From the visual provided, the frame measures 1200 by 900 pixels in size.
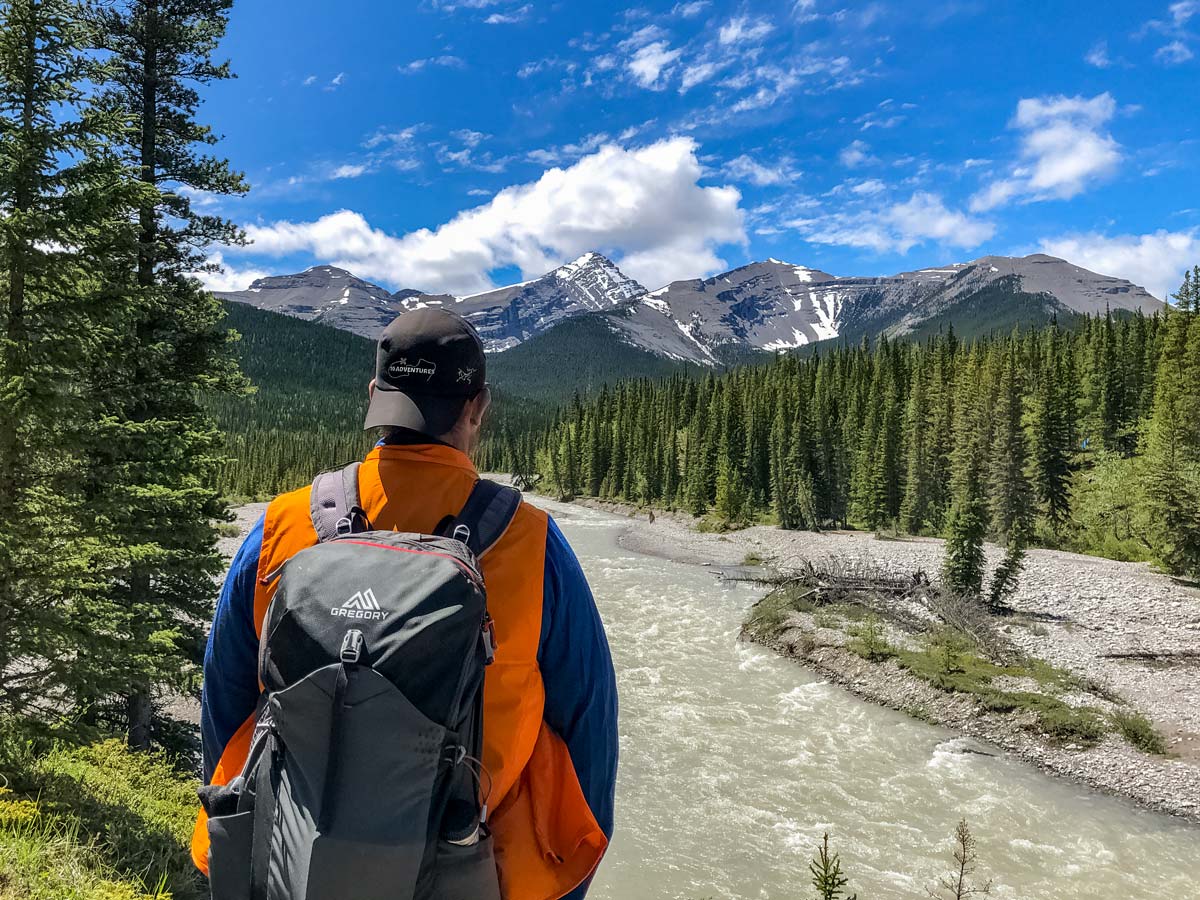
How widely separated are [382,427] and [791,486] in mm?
58735

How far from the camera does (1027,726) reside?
13344 mm

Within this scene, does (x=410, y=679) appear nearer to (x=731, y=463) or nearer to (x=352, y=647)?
(x=352, y=647)

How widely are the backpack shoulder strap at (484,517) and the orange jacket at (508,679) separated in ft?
0.10

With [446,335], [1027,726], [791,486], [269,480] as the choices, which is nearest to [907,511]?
[791,486]

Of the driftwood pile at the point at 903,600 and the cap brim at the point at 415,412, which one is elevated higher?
the cap brim at the point at 415,412

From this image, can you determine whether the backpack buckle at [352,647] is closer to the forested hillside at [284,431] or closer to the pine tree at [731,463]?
the pine tree at [731,463]

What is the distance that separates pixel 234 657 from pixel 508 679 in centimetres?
92

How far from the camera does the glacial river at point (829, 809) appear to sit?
906 cm

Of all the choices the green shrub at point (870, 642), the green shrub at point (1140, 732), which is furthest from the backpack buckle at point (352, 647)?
the green shrub at point (870, 642)

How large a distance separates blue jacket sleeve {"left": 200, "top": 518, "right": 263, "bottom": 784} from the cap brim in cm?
51

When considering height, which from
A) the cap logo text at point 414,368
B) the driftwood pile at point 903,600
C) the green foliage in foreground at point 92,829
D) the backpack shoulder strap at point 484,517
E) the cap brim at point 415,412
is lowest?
the driftwood pile at point 903,600

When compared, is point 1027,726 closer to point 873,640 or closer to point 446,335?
point 873,640

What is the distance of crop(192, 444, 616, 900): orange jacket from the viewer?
1917 mm

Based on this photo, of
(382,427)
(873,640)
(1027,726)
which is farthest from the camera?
(873,640)
